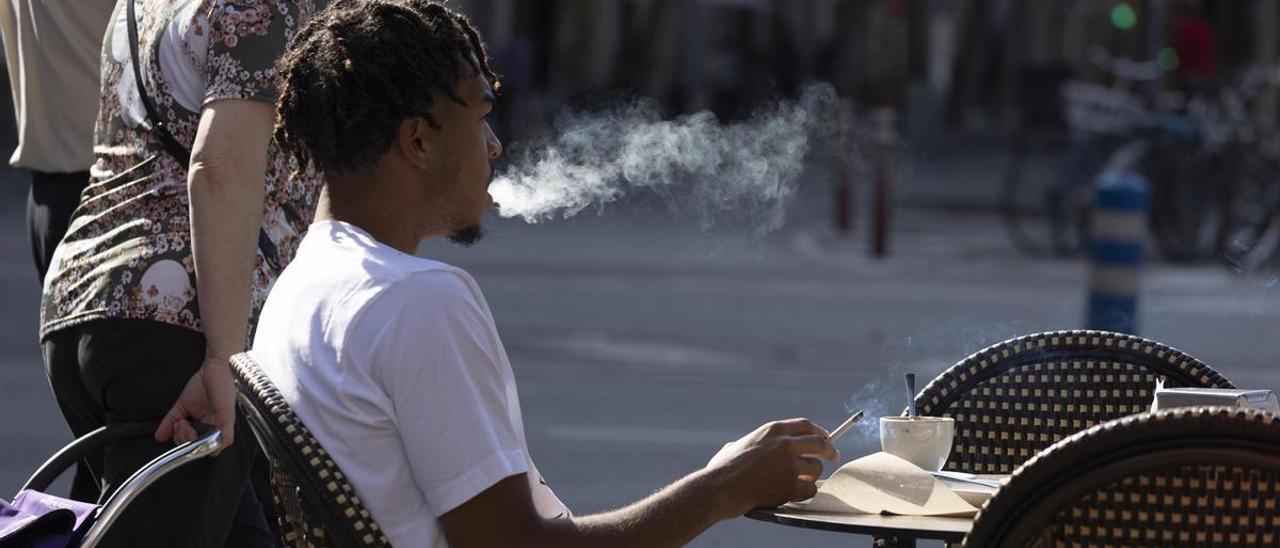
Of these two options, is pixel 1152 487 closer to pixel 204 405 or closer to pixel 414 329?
pixel 414 329

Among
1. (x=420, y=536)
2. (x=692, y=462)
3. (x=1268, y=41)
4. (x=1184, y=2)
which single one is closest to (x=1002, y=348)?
(x=420, y=536)

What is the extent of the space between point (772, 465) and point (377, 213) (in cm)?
57

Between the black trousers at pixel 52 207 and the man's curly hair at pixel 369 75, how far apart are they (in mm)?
1292

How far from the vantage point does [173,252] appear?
10.2 feet

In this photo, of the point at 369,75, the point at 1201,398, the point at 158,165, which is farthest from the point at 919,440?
the point at 158,165

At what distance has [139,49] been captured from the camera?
3154mm

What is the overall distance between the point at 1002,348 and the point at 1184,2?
16.7 m

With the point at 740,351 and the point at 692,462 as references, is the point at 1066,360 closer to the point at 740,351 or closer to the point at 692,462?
the point at 692,462

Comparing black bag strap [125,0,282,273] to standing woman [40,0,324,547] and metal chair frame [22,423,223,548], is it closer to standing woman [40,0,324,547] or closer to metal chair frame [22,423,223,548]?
standing woman [40,0,324,547]

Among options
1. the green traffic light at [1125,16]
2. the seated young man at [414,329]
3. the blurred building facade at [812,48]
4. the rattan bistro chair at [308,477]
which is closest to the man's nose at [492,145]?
the seated young man at [414,329]

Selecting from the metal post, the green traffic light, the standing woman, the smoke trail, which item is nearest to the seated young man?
the standing woman

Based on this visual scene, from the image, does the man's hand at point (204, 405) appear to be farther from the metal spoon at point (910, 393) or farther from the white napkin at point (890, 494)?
the metal spoon at point (910, 393)

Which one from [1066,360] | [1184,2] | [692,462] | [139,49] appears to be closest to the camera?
[139,49]

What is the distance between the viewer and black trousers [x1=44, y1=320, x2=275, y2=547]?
3.06 metres
